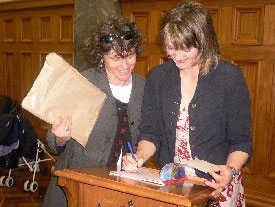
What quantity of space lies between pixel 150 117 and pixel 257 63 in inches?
58.7

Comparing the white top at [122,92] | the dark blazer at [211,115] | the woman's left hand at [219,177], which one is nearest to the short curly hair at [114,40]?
the white top at [122,92]

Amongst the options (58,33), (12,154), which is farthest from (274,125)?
(58,33)

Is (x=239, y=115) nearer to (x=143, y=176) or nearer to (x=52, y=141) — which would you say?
(x=143, y=176)

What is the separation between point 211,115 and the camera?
59.8 inches

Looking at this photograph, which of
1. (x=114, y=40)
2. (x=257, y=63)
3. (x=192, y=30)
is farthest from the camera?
(x=257, y=63)

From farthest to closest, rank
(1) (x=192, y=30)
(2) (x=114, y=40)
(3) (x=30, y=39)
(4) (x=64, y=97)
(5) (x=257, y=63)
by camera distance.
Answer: (3) (x=30, y=39) → (5) (x=257, y=63) → (2) (x=114, y=40) → (4) (x=64, y=97) → (1) (x=192, y=30)

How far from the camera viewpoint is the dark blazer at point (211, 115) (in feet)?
4.87

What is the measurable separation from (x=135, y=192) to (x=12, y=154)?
106 inches

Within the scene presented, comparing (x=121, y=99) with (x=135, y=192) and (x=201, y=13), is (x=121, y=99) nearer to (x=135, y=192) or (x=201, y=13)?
(x=201, y=13)

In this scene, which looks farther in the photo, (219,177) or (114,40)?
(114,40)

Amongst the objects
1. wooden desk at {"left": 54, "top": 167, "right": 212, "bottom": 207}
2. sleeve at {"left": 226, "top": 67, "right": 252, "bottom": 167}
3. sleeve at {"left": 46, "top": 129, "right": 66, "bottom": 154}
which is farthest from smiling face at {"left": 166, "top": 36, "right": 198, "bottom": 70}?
sleeve at {"left": 46, "top": 129, "right": 66, "bottom": 154}

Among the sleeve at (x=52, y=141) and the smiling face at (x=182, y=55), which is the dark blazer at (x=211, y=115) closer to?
the smiling face at (x=182, y=55)

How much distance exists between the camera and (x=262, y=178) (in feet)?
9.73

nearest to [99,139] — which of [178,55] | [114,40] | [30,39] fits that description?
[114,40]
